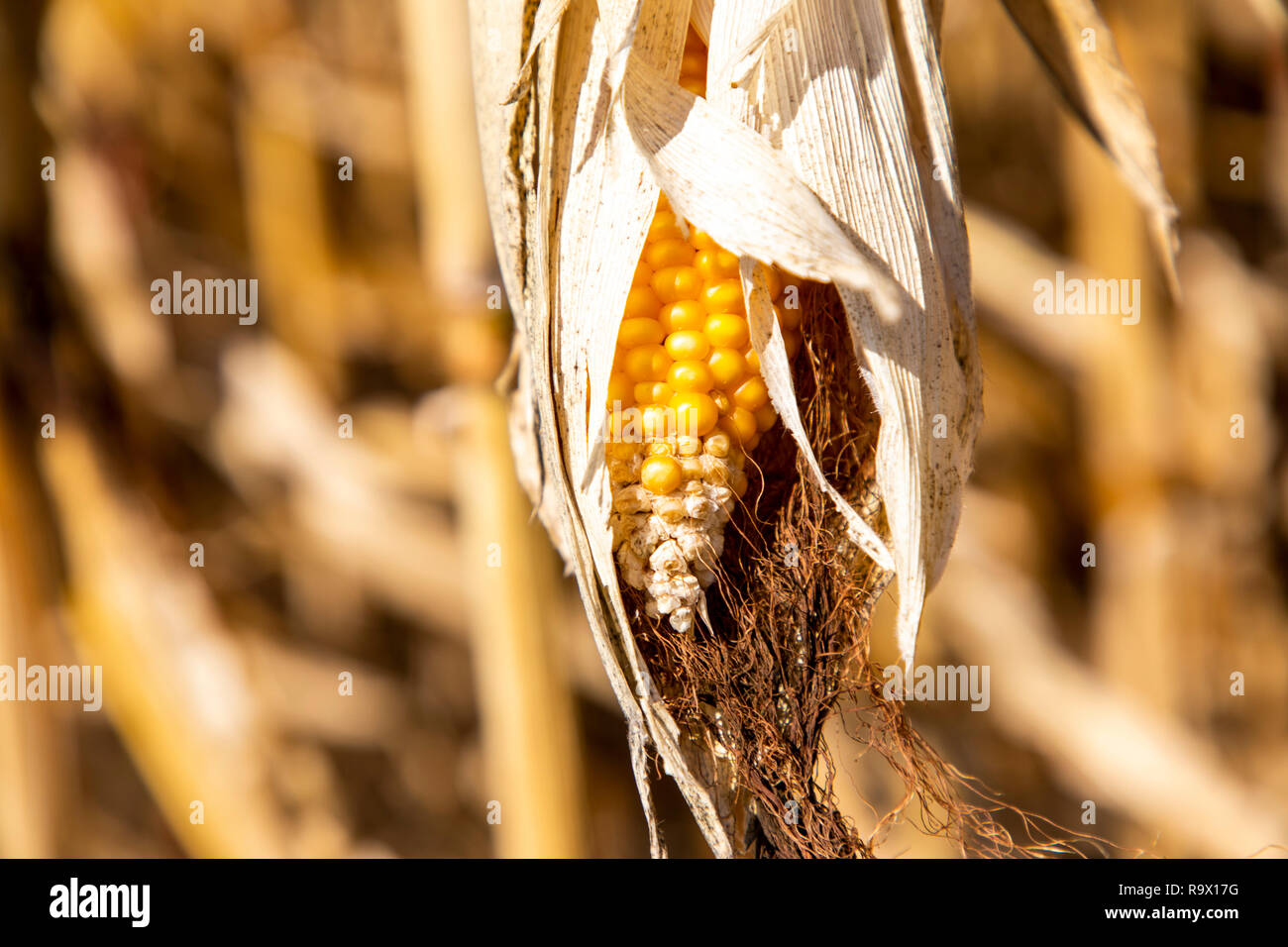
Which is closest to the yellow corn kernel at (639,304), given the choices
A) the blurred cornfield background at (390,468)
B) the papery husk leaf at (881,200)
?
the papery husk leaf at (881,200)

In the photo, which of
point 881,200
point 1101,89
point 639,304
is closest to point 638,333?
point 639,304

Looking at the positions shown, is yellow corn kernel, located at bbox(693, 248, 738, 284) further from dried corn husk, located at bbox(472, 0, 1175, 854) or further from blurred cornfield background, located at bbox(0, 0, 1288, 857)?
blurred cornfield background, located at bbox(0, 0, 1288, 857)

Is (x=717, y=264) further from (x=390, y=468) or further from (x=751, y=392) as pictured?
(x=390, y=468)

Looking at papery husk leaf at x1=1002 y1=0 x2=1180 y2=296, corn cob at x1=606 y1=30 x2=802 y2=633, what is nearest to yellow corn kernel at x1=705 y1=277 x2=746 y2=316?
corn cob at x1=606 y1=30 x2=802 y2=633

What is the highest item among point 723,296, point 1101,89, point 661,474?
point 1101,89

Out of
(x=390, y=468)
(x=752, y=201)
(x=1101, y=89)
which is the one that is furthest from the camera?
(x=390, y=468)
